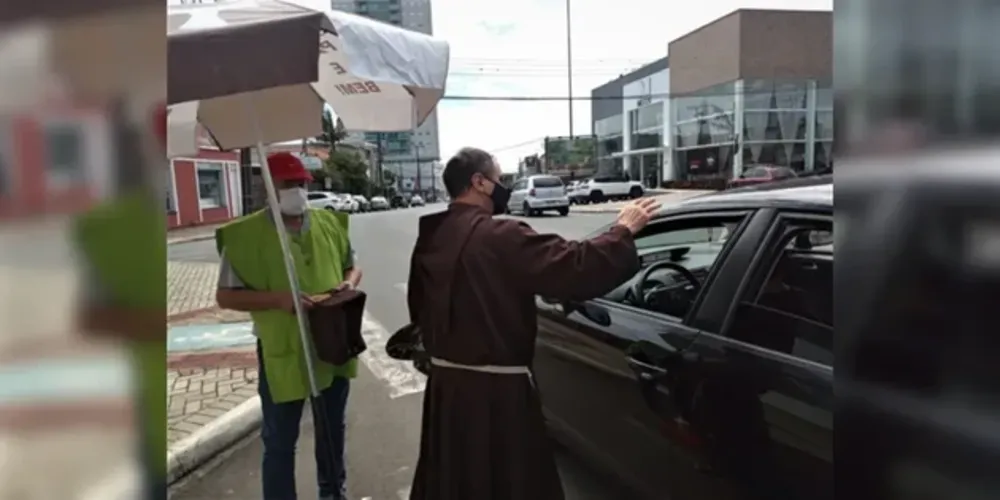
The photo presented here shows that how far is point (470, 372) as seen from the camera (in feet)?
6.90

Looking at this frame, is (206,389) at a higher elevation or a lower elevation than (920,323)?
lower

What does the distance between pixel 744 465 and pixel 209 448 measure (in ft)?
10.9

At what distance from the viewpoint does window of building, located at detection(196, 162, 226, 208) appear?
29.9m

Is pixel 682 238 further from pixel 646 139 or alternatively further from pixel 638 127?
pixel 638 127

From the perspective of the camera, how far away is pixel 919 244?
0.81m

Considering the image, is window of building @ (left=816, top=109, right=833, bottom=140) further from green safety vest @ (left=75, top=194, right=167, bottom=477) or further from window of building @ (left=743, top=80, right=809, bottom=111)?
window of building @ (left=743, top=80, right=809, bottom=111)

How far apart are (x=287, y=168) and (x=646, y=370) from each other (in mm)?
1751

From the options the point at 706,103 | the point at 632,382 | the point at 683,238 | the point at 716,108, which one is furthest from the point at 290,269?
the point at 706,103

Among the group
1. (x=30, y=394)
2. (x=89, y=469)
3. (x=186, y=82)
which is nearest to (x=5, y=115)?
(x=30, y=394)

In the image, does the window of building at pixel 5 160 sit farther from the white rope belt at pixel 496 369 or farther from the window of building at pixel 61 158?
the white rope belt at pixel 496 369

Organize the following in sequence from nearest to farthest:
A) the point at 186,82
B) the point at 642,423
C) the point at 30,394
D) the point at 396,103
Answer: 1. the point at 30,394
2. the point at 186,82
3. the point at 642,423
4. the point at 396,103

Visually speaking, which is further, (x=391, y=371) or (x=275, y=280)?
(x=391, y=371)

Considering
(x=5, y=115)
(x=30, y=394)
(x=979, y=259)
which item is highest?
(x=5, y=115)

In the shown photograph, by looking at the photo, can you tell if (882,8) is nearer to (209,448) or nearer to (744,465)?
(744,465)
